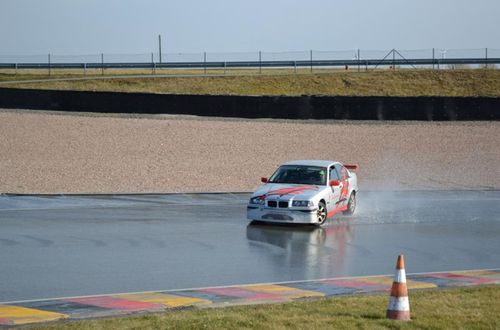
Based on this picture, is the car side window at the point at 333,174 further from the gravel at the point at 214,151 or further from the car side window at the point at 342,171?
the gravel at the point at 214,151

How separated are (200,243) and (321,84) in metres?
36.1

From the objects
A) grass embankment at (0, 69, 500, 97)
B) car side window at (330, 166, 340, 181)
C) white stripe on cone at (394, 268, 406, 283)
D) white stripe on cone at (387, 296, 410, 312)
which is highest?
grass embankment at (0, 69, 500, 97)

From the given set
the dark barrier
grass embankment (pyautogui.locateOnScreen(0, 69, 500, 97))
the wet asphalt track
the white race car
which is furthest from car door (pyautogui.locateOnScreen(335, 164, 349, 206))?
grass embankment (pyautogui.locateOnScreen(0, 69, 500, 97))

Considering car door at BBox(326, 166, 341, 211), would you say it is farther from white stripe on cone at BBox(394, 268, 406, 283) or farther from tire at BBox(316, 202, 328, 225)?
white stripe on cone at BBox(394, 268, 406, 283)

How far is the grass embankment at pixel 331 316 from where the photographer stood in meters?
9.49

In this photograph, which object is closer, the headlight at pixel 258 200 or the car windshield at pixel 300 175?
the headlight at pixel 258 200

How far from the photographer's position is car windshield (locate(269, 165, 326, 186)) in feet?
63.6

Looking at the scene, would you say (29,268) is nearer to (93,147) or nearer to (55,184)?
(55,184)

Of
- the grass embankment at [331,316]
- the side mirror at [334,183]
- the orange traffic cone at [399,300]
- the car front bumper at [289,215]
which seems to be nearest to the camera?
the grass embankment at [331,316]

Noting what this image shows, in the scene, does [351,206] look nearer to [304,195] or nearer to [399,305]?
[304,195]

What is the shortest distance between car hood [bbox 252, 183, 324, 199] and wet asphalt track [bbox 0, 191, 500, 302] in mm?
681

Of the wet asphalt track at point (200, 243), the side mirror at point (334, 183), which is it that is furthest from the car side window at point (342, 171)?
the wet asphalt track at point (200, 243)

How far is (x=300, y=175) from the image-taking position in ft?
64.4

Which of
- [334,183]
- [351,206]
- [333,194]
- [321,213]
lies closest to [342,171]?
[351,206]
